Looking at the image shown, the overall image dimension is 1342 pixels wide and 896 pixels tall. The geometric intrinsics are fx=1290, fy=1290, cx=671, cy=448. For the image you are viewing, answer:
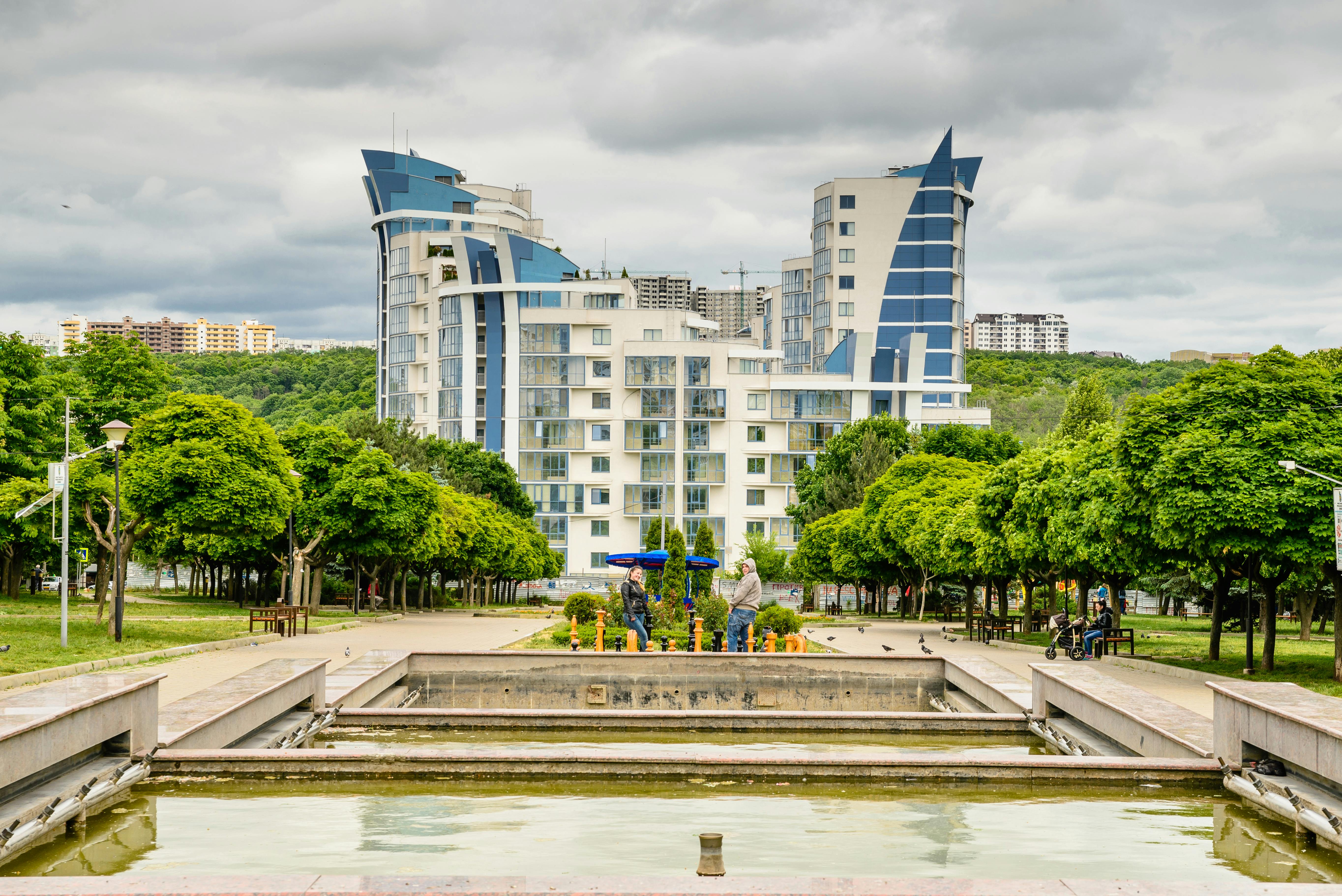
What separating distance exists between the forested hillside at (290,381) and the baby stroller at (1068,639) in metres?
91.5

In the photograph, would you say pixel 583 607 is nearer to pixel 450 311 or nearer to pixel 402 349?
pixel 450 311

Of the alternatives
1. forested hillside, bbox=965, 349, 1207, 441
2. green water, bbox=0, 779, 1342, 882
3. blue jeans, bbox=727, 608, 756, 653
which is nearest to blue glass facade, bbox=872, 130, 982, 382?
forested hillside, bbox=965, 349, 1207, 441

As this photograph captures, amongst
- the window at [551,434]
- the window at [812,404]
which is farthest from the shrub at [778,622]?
the window at [551,434]

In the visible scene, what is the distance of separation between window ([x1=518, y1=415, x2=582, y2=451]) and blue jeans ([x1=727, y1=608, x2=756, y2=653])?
253ft

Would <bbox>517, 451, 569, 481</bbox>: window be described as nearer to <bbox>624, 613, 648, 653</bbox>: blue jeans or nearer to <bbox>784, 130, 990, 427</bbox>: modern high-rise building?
<bbox>784, 130, 990, 427</bbox>: modern high-rise building

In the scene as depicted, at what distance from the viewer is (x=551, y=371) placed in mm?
100250

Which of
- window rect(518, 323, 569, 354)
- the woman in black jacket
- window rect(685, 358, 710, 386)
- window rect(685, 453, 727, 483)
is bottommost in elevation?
the woman in black jacket

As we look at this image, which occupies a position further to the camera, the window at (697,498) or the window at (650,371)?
the window at (697,498)

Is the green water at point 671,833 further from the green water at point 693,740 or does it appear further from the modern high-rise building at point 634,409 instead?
the modern high-rise building at point 634,409

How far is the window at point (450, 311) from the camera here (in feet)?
348

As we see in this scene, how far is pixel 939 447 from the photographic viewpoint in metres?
78.9

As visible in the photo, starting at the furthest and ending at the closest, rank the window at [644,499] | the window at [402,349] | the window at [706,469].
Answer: the window at [402,349]
the window at [644,499]
the window at [706,469]

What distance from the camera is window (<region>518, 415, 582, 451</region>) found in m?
100

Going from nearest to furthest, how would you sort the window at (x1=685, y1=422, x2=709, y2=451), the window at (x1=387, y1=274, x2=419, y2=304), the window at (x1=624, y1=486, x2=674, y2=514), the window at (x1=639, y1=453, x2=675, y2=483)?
the window at (x1=685, y1=422, x2=709, y2=451), the window at (x1=639, y1=453, x2=675, y2=483), the window at (x1=624, y1=486, x2=674, y2=514), the window at (x1=387, y1=274, x2=419, y2=304)
